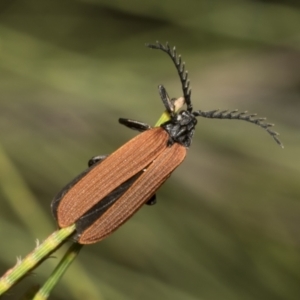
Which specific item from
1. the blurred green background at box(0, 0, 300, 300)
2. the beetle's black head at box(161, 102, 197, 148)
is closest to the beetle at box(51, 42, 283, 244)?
the beetle's black head at box(161, 102, 197, 148)

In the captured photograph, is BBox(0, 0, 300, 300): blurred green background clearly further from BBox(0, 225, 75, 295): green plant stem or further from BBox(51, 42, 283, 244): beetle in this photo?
BBox(0, 225, 75, 295): green plant stem

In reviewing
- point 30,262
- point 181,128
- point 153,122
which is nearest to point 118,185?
point 181,128

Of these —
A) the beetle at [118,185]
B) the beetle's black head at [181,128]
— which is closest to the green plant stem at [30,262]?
the beetle at [118,185]

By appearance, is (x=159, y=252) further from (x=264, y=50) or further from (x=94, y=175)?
(x=264, y=50)

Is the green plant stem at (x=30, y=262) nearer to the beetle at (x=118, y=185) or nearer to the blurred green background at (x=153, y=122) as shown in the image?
the beetle at (x=118, y=185)

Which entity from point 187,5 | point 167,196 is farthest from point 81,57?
point 167,196

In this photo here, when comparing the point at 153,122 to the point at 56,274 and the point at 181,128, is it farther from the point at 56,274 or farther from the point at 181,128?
the point at 56,274
